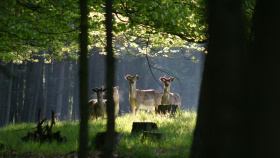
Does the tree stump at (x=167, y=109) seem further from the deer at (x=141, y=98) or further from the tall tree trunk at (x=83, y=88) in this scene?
the tall tree trunk at (x=83, y=88)

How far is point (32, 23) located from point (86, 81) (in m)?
6.91

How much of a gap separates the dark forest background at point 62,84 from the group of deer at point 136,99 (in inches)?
278

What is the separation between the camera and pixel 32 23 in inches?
408

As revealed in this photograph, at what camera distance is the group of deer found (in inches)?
568

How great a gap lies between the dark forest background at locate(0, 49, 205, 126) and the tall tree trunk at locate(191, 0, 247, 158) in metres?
21.6

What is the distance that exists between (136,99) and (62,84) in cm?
1868

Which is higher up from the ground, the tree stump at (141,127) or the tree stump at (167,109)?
the tree stump at (167,109)

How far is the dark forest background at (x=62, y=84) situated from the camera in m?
33.2

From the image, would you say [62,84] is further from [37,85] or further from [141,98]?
[141,98]

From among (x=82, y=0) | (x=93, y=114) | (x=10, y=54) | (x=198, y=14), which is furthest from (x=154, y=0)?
(x=10, y=54)

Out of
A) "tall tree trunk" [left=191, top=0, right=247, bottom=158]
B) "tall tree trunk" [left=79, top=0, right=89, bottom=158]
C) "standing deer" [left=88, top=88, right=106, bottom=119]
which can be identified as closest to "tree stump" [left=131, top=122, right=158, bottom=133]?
"tall tree trunk" [left=79, top=0, right=89, bottom=158]

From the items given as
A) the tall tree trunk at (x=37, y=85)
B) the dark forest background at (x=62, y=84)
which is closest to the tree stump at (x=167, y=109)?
the dark forest background at (x=62, y=84)

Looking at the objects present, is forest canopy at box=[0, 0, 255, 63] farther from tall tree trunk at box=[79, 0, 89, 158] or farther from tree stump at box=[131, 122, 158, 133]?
tall tree trunk at box=[79, 0, 89, 158]

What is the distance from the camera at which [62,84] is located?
1358 inches
